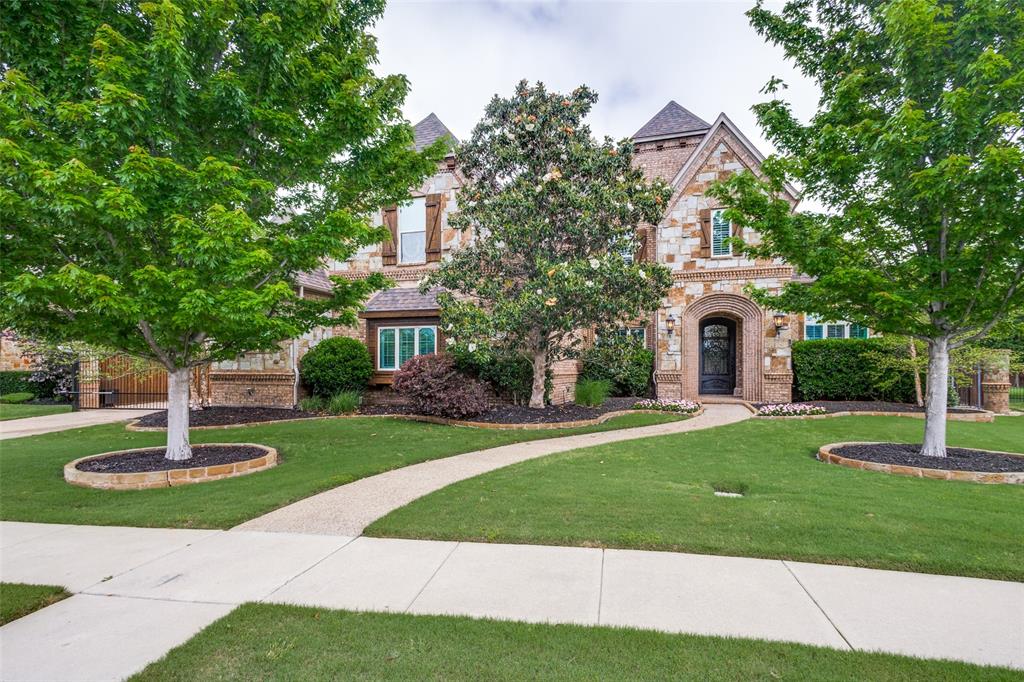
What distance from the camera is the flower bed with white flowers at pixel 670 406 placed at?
13.3m

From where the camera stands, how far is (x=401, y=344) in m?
14.9

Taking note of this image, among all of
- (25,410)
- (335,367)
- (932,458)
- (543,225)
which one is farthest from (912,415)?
(25,410)

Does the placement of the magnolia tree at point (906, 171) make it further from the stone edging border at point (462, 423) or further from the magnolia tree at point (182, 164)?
the magnolia tree at point (182, 164)

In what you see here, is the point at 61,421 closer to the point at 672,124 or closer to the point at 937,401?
the point at 937,401

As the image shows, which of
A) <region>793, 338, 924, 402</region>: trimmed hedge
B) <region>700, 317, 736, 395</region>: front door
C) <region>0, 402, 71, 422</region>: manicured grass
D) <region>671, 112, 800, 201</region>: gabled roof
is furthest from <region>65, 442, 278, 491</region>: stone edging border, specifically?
<region>700, 317, 736, 395</region>: front door

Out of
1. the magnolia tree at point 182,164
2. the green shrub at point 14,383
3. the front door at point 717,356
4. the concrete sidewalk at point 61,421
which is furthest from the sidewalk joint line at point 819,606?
the green shrub at point 14,383

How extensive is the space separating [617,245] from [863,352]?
8.79 m

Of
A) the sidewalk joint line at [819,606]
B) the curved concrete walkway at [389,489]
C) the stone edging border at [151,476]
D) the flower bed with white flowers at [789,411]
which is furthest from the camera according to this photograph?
the flower bed with white flowers at [789,411]

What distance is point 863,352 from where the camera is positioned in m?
14.3

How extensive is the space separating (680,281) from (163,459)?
14.3 meters

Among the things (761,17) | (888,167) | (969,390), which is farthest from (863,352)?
(761,17)

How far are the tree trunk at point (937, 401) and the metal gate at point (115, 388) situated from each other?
57.3 ft

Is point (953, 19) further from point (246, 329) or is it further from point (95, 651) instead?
point (95, 651)

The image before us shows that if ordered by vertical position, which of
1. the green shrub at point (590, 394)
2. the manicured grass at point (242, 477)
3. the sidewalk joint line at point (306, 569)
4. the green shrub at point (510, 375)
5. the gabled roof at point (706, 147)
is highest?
the gabled roof at point (706, 147)
